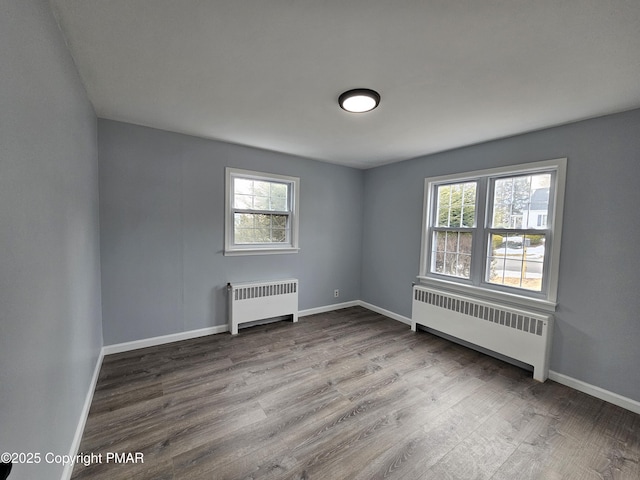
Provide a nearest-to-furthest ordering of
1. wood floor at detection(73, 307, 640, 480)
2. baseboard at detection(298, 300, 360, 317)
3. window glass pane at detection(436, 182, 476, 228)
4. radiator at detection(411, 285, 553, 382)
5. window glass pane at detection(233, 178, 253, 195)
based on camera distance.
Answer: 1. wood floor at detection(73, 307, 640, 480)
2. radiator at detection(411, 285, 553, 382)
3. window glass pane at detection(436, 182, 476, 228)
4. window glass pane at detection(233, 178, 253, 195)
5. baseboard at detection(298, 300, 360, 317)

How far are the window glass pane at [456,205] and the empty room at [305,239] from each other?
3cm

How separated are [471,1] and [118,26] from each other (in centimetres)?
185

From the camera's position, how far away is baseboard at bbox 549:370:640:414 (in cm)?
223

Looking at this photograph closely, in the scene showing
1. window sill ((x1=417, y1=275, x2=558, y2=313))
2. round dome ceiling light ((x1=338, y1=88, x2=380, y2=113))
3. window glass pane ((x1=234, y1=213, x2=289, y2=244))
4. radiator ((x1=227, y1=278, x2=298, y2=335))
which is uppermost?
round dome ceiling light ((x1=338, y1=88, x2=380, y2=113))

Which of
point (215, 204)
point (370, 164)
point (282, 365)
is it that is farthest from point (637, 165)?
point (215, 204)

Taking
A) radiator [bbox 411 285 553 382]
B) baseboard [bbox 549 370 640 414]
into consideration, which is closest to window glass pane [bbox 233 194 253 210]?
radiator [bbox 411 285 553 382]

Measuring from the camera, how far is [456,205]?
3.59 meters

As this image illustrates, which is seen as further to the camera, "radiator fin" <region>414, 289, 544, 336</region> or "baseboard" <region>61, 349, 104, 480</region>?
"radiator fin" <region>414, 289, 544, 336</region>

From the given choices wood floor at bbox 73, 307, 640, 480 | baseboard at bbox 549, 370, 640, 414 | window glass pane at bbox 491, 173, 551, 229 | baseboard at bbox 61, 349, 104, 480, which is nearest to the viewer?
baseboard at bbox 61, 349, 104, 480

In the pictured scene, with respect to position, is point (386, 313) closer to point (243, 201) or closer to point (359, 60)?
point (243, 201)

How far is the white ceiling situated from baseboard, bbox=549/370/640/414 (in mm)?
2454

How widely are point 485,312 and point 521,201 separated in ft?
4.32

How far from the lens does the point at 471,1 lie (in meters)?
1.26

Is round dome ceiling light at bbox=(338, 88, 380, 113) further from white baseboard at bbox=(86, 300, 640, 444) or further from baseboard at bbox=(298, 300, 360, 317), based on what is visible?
baseboard at bbox=(298, 300, 360, 317)
